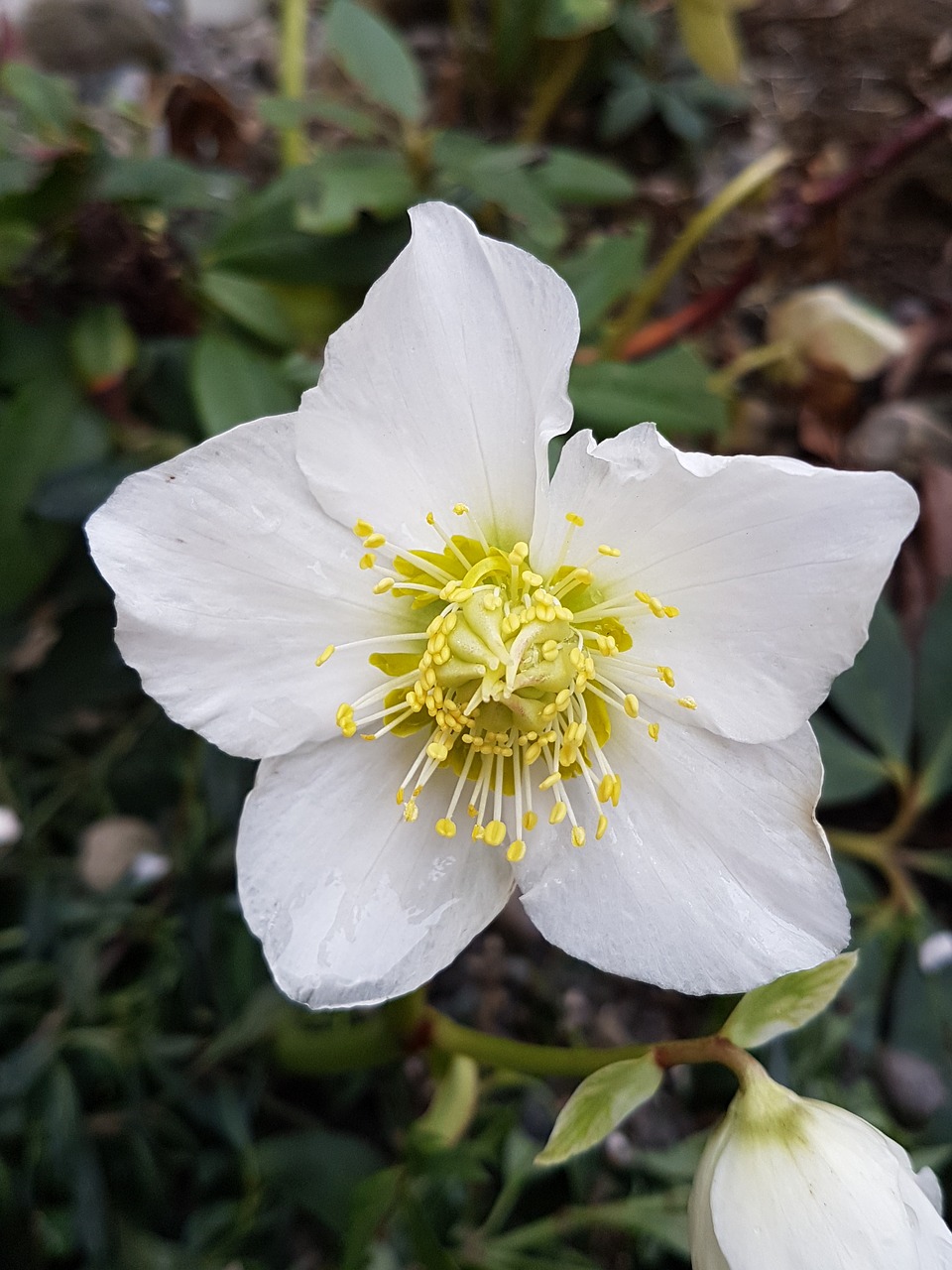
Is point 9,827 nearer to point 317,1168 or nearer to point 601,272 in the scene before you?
point 317,1168

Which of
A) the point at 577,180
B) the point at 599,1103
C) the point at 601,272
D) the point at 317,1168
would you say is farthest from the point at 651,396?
the point at 317,1168

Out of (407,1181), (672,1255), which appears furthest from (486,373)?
(672,1255)

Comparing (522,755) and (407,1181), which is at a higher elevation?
(522,755)

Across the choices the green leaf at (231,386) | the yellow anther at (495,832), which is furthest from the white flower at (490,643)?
the green leaf at (231,386)

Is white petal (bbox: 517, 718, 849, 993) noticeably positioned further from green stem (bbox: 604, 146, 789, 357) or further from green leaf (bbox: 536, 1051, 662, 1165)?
green stem (bbox: 604, 146, 789, 357)

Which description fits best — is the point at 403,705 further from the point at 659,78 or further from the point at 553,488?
the point at 659,78

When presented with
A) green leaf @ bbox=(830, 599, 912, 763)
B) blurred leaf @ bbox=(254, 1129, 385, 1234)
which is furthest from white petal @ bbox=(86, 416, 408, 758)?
green leaf @ bbox=(830, 599, 912, 763)

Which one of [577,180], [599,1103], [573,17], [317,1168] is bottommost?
[317,1168]
